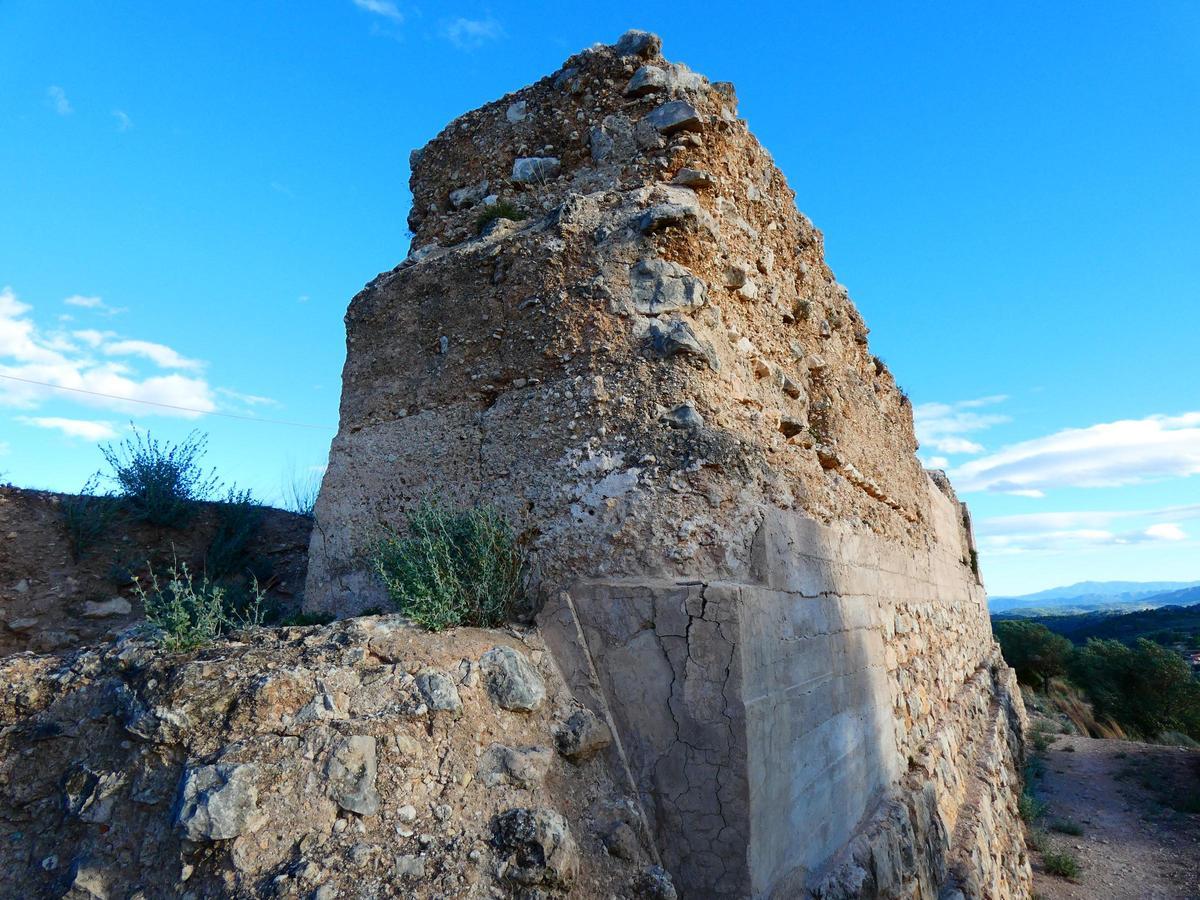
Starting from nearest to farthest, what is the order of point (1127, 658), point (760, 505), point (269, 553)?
point (760, 505) → point (269, 553) → point (1127, 658)

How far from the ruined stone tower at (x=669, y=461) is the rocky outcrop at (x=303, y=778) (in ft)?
1.19

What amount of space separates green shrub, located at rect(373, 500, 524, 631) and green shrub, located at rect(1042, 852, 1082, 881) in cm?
712

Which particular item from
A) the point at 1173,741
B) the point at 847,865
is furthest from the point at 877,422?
the point at 1173,741

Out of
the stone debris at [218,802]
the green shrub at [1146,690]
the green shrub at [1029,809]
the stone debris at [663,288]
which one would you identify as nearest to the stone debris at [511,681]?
the stone debris at [218,802]

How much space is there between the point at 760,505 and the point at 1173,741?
59.3 feet

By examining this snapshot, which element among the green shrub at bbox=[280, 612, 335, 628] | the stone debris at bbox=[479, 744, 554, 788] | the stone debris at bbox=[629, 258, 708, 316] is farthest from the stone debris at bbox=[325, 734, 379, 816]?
the stone debris at bbox=[629, 258, 708, 316]

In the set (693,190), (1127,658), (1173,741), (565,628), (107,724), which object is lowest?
(1173,741)

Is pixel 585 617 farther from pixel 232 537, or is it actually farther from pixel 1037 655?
pixel 1037 655

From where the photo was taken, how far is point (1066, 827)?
8.67m

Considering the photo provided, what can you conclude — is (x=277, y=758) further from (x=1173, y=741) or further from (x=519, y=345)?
(x=1173, y=741)

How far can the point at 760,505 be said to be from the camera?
10.00ft

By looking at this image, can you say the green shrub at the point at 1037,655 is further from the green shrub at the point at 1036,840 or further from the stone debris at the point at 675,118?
the stone debris at the point at 675,118

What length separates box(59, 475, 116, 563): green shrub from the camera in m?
4.95

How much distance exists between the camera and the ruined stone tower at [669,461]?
2.63m
